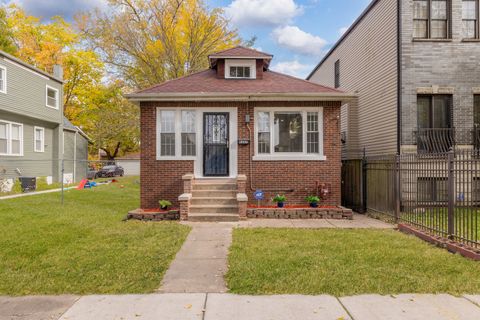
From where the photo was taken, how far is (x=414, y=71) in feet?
38.2

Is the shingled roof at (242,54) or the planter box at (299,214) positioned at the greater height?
the shingled roof at (242,54)

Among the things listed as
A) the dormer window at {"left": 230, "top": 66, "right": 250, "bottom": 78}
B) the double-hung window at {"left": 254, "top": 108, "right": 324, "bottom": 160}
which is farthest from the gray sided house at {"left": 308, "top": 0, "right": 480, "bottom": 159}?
the dormer window at {"left": 230, "top": 66, "right": 250, "bottom": 78}

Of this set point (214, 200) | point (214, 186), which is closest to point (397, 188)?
point (214, 200)

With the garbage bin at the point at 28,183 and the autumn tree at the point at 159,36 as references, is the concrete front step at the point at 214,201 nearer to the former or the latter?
the garbage bin at the point at 28,183

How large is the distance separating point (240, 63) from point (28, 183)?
42.1 feet

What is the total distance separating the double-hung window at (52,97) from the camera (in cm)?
2055

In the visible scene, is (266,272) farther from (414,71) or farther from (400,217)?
(414,71)

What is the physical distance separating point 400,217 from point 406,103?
177 inches

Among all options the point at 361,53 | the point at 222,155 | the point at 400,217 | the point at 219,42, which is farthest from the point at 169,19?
the point at 400,217

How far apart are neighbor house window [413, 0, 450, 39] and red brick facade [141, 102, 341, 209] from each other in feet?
13.9

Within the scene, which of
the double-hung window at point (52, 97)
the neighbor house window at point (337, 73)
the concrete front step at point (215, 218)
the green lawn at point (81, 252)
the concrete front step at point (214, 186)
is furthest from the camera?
the double-hung window at point (52, 97)

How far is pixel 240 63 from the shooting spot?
11.8 m

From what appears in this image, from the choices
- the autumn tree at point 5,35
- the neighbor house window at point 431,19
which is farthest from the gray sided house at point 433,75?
the autumn tree at point 5,35

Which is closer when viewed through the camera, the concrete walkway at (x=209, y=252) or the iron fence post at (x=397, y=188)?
the concrete walkway at (x=209, y=252)
